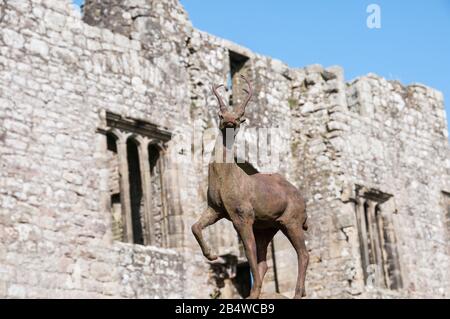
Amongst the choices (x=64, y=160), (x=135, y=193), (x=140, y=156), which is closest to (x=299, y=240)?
(x=64, y=160)

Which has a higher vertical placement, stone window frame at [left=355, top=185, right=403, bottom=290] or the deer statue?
stone window frame at [left=355, top=185, right=403, bottom=290]

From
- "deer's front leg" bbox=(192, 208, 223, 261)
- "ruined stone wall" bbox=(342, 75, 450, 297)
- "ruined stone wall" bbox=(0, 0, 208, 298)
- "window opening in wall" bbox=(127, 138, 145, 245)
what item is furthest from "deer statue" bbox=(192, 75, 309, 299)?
"ruined stone wall" bbox=(342, 75, 450, 297)

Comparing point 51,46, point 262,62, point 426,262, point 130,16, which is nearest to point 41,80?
point 51,46

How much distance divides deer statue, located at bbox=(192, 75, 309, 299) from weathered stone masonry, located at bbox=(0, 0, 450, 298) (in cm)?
464

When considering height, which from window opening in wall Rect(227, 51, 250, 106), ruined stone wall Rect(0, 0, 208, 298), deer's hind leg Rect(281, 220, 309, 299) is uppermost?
window opening in wall Rect(227, 51, 250, 106)

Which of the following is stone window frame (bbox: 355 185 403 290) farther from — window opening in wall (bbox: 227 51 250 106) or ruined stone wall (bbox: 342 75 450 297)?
window opening in wall (bbox: 227 51 250 106)

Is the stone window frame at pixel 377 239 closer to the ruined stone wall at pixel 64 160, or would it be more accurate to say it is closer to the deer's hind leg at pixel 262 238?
the ruined stone wall at pixel 64 160

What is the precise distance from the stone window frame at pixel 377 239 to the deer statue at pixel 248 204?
8.87 metres

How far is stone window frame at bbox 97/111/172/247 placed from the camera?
12969 mm

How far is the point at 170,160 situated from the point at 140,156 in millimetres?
535

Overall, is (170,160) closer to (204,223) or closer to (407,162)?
(407,162)

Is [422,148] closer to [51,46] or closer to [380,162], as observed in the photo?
[380,162]

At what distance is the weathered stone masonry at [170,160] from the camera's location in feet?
39.2

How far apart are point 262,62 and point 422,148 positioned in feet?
14.1
